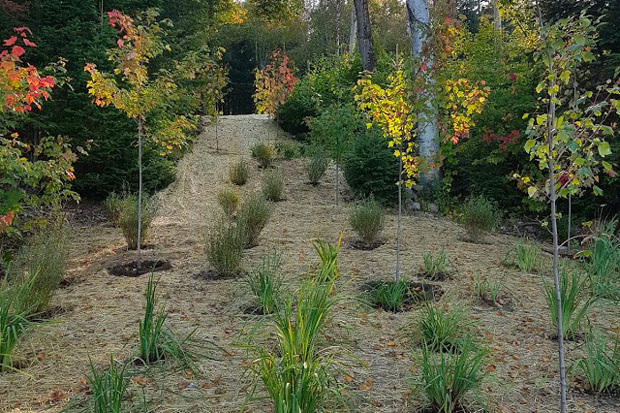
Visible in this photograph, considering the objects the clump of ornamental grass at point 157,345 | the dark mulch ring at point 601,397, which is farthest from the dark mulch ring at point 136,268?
the dark mulch ring at point 601,397

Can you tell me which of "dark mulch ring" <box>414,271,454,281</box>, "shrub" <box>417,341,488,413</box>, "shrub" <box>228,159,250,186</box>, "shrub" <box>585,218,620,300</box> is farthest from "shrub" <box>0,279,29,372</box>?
"shrub" <box>228,159,250,186</box>

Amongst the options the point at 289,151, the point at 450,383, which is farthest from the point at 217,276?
the point at 289,151

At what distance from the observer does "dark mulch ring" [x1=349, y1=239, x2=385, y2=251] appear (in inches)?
211

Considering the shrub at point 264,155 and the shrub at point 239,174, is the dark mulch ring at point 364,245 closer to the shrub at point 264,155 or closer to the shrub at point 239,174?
the shrub at point 239,174

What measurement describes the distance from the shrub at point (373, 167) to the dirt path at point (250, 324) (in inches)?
39.1

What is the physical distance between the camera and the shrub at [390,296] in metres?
3.65

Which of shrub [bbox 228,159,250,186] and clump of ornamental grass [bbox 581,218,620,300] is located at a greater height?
shrub [bbox 228,159,250,186]

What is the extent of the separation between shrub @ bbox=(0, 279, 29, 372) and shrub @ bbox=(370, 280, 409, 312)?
7.45 ft

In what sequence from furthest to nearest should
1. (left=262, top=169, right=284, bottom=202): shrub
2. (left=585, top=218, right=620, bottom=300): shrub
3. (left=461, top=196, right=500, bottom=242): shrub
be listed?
(left=262, top=169, right=284, bottom=202): shrub → (left=461, top=196, right=500, bottom=242): shrub → (left=585, top=218, right=620, bottom=300): shrub

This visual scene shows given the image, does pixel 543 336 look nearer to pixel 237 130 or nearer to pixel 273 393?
pixel 273 393

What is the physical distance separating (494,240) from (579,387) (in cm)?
356

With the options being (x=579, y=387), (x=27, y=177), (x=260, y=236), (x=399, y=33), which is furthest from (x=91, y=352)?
(x=399, y=33)

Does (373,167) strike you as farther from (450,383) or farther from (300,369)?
(300,369)

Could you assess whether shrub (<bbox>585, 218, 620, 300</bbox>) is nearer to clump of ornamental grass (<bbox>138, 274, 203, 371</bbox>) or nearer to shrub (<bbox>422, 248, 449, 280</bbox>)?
shrub (<bbox>422, 248, 449, 280</bbox>)
